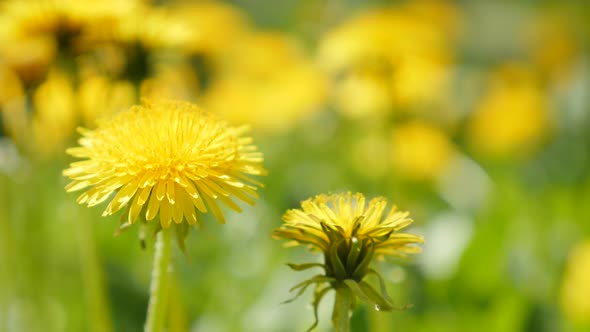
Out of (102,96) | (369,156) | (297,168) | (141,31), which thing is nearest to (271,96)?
(297,168)

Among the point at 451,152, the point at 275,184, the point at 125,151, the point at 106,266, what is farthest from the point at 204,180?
the point at 451,152

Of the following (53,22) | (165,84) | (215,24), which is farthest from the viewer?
(215,24)

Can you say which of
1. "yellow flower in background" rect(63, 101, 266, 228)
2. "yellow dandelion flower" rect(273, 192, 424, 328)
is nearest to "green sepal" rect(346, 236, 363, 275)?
"yellow dandelion flower" rect(273, 192, 424, 328)

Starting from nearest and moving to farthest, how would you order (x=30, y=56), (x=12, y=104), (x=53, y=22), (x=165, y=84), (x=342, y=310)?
(x=342, y=310) → (x=53, y=22) → (x=30, y=56) → (x=165, y=84) → (x=12, y=104)

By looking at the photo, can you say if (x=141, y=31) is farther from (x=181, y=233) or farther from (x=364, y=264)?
(x=364, y=264)

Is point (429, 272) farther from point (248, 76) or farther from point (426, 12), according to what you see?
point (426, 12)

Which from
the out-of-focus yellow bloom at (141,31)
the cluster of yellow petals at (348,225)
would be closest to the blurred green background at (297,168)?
the out-of-focus yellow bloom at (141,31)
